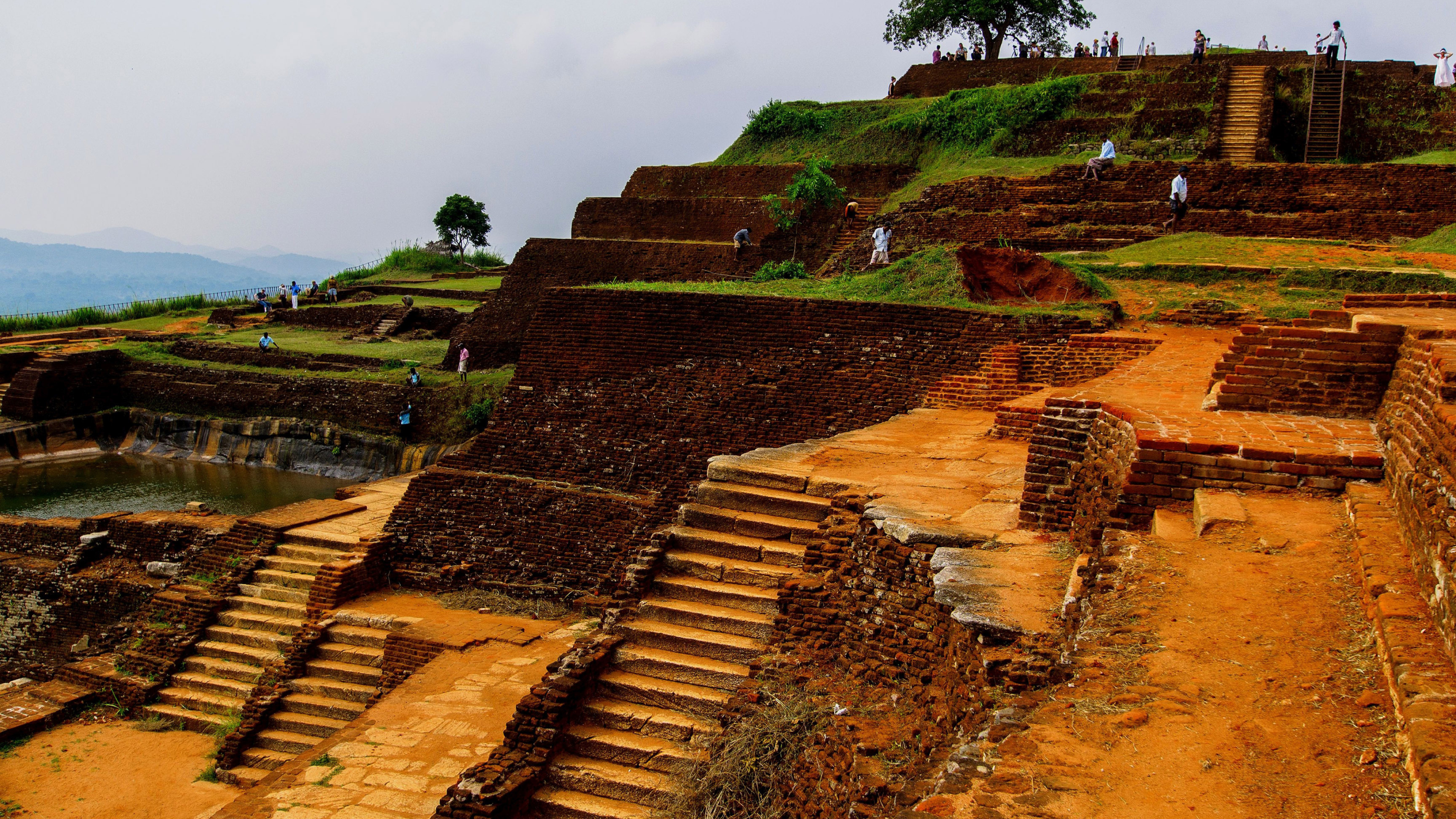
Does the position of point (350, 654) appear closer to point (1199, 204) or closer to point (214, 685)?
point (214, 685)

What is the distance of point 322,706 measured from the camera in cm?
838

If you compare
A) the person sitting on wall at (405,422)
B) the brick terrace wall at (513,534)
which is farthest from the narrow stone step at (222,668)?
the person sitting on wall at (405,422)

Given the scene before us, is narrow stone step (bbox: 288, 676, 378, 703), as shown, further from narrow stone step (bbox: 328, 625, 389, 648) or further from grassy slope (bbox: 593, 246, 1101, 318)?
grassy slope (bbox: 593, 246, 1101, 318)

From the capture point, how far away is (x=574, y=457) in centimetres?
984

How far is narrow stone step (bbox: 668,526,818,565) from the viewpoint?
594 cm

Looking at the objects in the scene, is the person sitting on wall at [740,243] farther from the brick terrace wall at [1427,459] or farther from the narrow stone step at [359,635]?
the brick terrace wall at [1427,459]

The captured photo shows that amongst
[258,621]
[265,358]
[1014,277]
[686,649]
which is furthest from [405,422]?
[686,649]

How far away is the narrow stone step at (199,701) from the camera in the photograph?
9.13 meters

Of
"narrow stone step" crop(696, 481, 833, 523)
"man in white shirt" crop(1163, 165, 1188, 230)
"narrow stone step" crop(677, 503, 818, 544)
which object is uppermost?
"man in white shirt" crop(1163, 165, 1188, 230)

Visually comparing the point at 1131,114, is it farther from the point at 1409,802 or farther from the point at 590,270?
the point at 1409,802

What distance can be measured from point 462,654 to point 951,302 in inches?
235

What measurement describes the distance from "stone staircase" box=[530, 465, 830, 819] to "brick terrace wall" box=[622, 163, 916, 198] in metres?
12.3

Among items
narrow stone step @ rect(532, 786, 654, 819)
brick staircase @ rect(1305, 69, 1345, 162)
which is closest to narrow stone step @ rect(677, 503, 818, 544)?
narrow stone step @ rect(532, 786, 654, 819)

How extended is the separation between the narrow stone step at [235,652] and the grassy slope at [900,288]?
16.7ft
